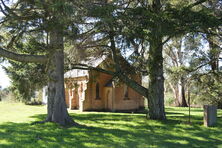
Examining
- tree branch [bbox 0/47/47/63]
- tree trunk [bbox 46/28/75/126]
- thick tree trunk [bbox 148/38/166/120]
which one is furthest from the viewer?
thick tree trunk [bbox 148/38/166/120]

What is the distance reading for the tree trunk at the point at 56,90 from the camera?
46.7ft

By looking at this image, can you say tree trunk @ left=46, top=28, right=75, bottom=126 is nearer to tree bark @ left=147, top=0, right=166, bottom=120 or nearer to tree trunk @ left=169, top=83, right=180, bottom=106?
tree bark @ left=147, top=0, right=166, bottom=120

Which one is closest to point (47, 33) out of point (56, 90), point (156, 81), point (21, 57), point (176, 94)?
point (21, 57)

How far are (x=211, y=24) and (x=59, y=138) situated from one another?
9.04 metres

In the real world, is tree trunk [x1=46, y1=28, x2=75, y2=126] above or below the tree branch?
below

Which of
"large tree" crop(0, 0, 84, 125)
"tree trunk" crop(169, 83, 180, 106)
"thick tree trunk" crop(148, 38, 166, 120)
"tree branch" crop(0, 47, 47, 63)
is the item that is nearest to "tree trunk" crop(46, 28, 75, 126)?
"large tree" crop(0, 0, 84, 125)

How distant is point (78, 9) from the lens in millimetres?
11469

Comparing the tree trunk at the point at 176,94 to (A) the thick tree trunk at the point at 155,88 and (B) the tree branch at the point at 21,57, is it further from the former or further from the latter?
(B) the tree branch at the point at 21,57

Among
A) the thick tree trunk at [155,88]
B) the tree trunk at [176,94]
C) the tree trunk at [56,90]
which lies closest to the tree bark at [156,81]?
the thick tree trunk at [155,88]

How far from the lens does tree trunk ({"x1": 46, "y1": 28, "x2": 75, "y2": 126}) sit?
14242 mm

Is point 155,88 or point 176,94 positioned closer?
point 155,88

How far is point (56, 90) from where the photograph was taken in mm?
14594

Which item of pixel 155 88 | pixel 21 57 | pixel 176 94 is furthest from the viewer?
pixel 176 94

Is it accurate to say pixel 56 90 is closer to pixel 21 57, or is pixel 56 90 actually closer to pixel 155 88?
pixel 21 57
